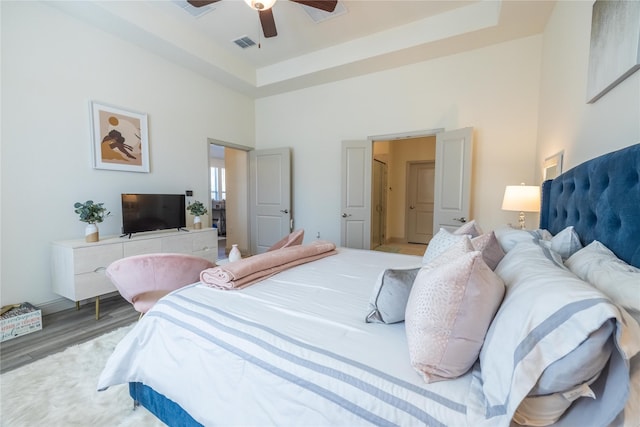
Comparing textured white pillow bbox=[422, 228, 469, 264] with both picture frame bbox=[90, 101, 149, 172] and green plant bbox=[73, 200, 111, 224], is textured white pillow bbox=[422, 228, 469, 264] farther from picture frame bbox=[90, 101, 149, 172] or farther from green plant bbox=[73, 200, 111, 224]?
picture frame bbox=[90, 101, 149, 172]

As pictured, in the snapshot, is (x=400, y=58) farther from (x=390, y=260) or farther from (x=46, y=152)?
(x=46, y=152)

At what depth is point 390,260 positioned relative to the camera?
2.30 m

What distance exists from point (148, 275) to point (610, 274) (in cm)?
233

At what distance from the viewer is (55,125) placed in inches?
109

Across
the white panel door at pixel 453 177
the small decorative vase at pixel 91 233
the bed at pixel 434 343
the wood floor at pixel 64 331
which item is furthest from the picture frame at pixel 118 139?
the white panel door at pixel 453 177

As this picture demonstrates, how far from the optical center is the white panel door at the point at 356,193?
13.8ft

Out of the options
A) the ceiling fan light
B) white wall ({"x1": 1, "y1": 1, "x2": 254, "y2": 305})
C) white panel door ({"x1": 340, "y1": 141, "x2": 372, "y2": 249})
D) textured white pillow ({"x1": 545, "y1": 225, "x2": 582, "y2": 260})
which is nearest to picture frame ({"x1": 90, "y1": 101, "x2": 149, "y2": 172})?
white wall ({"x1": 1, "y1": 1, "x2": 254, "y2": 305})

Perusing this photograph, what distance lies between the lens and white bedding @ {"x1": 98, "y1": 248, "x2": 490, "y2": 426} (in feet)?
2.62

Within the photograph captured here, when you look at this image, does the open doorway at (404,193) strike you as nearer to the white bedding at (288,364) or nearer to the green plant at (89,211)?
the green plant at (89,211)

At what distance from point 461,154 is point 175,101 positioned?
3.97 metres

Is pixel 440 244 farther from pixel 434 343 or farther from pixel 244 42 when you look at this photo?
pixel 244 42

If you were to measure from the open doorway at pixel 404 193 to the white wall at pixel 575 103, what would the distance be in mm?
3301

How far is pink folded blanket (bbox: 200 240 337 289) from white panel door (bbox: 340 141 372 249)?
82.2 inches

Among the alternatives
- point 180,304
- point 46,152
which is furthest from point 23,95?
point 180,304
